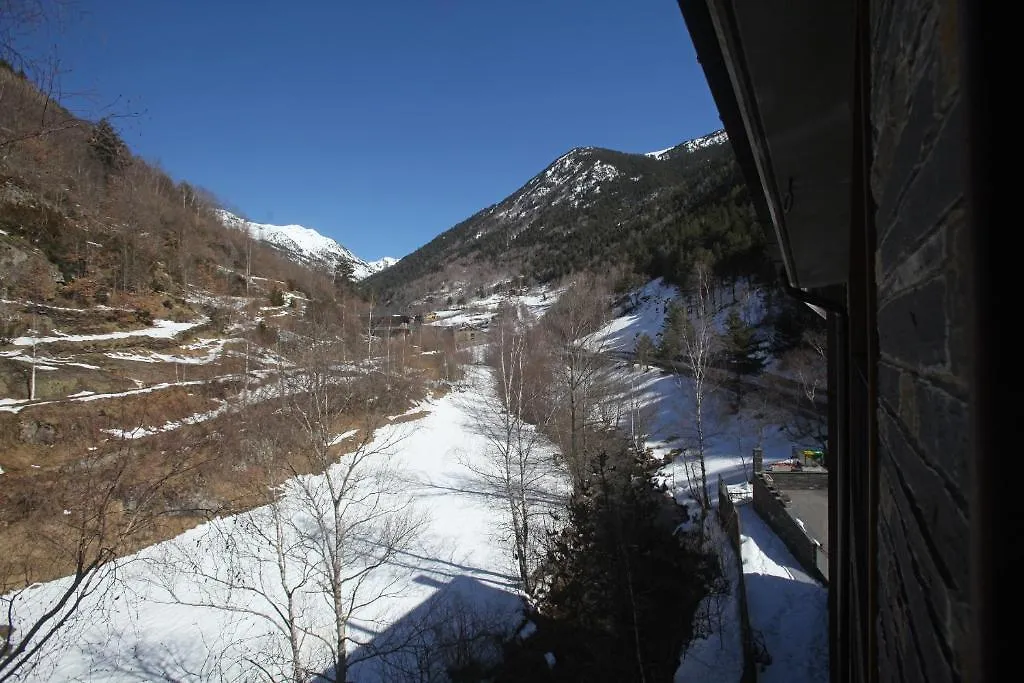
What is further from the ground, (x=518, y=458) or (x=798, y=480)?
(x=518, y=458)

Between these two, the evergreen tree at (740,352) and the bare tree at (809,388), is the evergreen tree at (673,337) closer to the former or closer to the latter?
the evergreen tree at (740,352)

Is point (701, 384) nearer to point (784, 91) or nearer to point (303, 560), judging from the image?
point (303, 560)

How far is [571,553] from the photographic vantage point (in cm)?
1017

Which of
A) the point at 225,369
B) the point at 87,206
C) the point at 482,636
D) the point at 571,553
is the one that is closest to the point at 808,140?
the point at 571,553

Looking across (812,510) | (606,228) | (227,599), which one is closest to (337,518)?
(227,599)

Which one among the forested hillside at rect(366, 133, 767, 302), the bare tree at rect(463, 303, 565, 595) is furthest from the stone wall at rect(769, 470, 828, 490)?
the forested hillside at rect(366, 133, 767, 302)

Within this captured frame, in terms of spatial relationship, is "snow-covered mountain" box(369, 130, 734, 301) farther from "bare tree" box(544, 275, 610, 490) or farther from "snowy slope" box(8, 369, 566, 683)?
"snowy slope" box(8, 369, 566, 683)

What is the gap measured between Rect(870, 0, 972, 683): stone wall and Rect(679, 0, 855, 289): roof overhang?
530 millimetres

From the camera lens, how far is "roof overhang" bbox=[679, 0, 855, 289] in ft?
5.24

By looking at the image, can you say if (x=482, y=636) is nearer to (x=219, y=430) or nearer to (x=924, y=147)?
(x=219, y=430)

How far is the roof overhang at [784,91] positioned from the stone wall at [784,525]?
9.93 metres

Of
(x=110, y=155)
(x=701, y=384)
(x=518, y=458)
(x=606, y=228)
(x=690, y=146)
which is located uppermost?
(x=690, y=146)

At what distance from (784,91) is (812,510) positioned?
15032 millimetres

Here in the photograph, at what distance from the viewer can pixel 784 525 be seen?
12.4 metres
